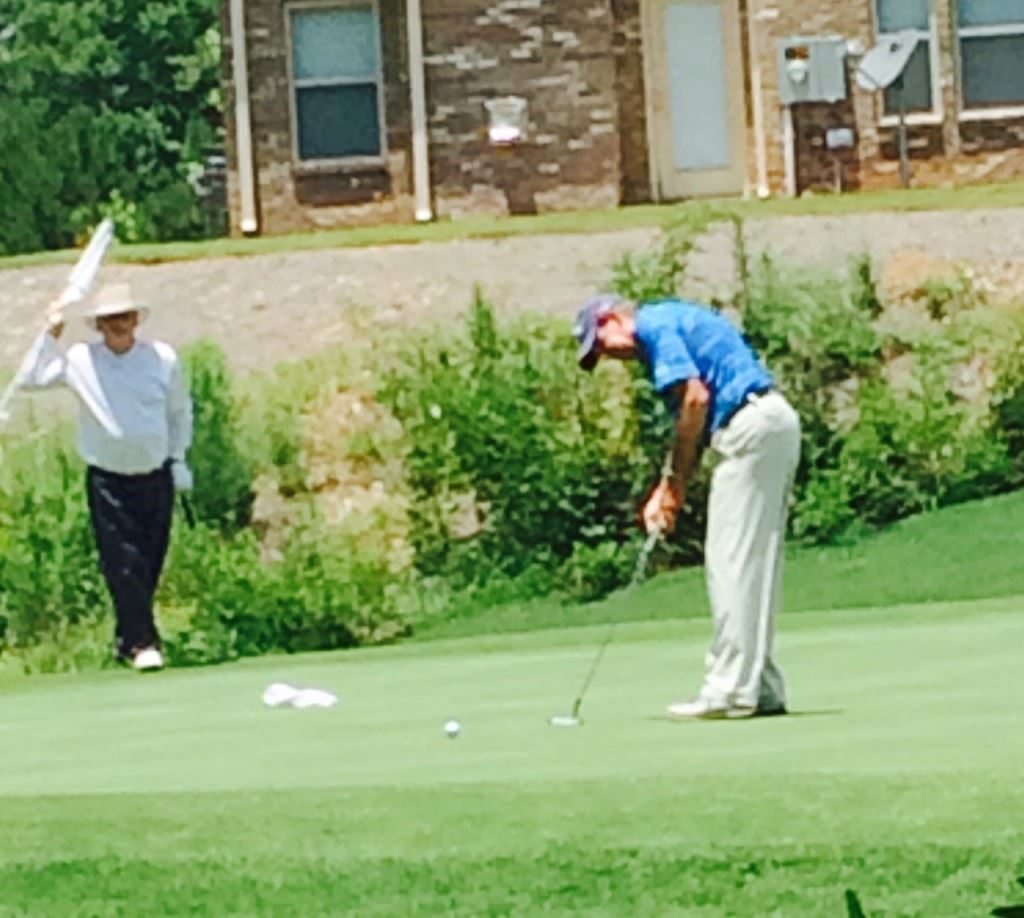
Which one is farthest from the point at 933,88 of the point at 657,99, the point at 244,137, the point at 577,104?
the point at 244,137

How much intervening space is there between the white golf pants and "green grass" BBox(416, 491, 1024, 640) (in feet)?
25.1

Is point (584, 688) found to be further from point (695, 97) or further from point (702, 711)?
point (695, 97)

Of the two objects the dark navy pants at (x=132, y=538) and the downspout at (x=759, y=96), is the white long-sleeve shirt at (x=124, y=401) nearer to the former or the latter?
the dark navy pants at (x=132, y=538)

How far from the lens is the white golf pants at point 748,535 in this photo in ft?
40.2

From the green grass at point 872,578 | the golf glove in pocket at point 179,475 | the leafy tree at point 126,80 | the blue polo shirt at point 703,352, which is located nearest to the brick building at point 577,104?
the green grass at point 872,578

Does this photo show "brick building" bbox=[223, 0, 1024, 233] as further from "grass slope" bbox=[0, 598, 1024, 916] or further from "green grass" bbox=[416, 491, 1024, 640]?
"grass slope" bbox=[0, 598, 1024, 916]

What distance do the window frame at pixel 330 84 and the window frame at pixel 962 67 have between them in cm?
491

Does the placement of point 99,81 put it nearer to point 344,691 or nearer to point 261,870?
point 344,691

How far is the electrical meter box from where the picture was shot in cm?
3102

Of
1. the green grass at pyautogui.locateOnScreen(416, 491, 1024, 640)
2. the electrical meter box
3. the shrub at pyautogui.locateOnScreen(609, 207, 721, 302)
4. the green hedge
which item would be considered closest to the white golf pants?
the green grass at pyautogui.locateOnScreen(416, 491, 1024, 640)

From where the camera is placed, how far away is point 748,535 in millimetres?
12258

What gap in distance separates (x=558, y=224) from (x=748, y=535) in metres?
16.9

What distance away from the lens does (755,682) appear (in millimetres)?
12438

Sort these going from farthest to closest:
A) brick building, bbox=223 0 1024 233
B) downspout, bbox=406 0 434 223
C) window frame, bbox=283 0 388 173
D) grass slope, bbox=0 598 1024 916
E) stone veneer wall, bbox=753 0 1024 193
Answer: window frame, bbox=283 0 388 173, downspout, bbox=406 0 434 223, brick building, bbox=223 0 1024 233, stone veneer wall, bbox=753 0 1024 193, grass slope, bbox=0 598 1024 916
